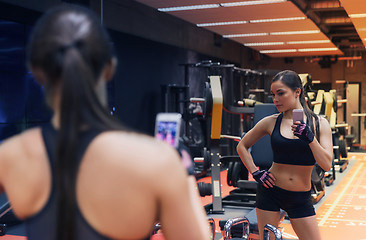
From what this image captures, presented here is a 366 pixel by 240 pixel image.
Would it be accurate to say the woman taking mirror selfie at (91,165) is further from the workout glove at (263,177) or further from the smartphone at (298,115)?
the workout glove at (263,177)

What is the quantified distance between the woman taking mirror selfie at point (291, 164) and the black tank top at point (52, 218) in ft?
6.16

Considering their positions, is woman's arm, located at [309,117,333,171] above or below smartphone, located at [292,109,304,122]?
below

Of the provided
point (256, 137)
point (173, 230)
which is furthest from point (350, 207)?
point (173, 230)

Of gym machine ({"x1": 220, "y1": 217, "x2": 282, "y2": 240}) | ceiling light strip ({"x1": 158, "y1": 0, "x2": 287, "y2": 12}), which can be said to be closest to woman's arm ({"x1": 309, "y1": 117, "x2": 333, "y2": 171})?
gym machine ({"x1": 220, "y1": 217, "x2": 282, "y2": 240})

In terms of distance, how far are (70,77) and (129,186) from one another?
205 mm

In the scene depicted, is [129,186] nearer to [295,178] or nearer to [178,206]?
[178,206]

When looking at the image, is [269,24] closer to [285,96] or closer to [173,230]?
[285,96]

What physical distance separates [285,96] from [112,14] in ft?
17.5

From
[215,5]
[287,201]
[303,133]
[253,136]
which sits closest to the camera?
[303,133]

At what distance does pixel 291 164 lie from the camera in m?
2.61

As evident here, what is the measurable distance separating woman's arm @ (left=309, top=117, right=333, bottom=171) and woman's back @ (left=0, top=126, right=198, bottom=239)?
185 cm

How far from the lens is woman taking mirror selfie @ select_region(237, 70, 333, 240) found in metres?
2.52

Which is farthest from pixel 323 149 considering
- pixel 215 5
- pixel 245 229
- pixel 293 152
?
pixel 215 5

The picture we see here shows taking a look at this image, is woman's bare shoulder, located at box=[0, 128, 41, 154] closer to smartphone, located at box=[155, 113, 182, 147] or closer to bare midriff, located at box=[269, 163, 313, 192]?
smartphone, located at box=[155, 113, 182, 147]
